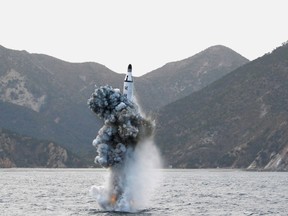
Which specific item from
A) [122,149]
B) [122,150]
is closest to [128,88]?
[122,149]

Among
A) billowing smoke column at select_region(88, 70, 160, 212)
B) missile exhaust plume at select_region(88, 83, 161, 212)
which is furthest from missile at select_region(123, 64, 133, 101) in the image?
billowing smoke column at select_region(88, 70, 160, 212)

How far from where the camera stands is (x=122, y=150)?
113 m

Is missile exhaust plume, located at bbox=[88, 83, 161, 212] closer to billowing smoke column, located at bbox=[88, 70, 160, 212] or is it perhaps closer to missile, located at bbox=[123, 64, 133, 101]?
billowing smoke column, located at bbox=[88, 70, 160, 212]

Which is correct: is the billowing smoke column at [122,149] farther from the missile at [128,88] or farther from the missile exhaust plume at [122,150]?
the missile at [128,88]

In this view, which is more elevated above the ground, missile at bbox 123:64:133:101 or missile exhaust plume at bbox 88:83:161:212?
missile at bbox 123:64:133:101

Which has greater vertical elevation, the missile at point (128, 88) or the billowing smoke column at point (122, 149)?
the missile at point (128, 88)

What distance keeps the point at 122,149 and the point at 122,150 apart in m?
0.16

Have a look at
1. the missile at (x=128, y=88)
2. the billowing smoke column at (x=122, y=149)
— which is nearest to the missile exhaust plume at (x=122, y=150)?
the billowing smoke column at (x=122, y=149)

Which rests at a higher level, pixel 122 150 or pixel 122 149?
pixel 122 149

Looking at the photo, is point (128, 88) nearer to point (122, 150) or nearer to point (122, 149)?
point (122, 149)

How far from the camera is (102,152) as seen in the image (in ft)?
371

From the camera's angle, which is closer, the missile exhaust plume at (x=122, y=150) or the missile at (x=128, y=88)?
the missile exhaust plume at (x=122, y=150)

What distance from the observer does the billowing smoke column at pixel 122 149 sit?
112812 millimetres

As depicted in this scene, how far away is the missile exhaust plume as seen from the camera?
113 meters
